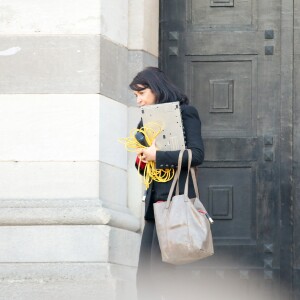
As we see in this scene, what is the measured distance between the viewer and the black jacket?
28.6ft

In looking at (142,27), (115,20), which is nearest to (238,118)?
(142,27)

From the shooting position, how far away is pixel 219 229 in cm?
1061

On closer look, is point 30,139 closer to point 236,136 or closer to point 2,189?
point 2,189

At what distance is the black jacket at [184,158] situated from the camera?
8.70m

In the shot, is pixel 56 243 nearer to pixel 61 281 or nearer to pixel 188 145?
pixel 61 281

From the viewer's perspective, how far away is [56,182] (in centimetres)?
968

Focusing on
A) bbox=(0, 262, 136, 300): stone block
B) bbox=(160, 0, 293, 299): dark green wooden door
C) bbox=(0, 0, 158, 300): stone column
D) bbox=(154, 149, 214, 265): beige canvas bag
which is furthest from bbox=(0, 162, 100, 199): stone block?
bbox=(160, 0, 293, 299): dark green wooden door

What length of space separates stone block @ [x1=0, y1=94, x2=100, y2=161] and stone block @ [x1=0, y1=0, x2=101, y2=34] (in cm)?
50

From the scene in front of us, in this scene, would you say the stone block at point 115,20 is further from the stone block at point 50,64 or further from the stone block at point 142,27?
the stone block at point 50,64

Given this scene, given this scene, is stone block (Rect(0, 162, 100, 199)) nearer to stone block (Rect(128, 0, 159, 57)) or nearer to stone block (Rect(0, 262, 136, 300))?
stone block (Rect(0, 262, 136, 300))

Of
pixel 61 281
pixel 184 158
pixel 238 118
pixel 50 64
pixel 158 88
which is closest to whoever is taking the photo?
pixel 184 158

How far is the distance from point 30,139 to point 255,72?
207 cm

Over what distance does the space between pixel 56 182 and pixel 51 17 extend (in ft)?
4.11

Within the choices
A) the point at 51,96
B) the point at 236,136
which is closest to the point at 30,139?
the point at 51,96
